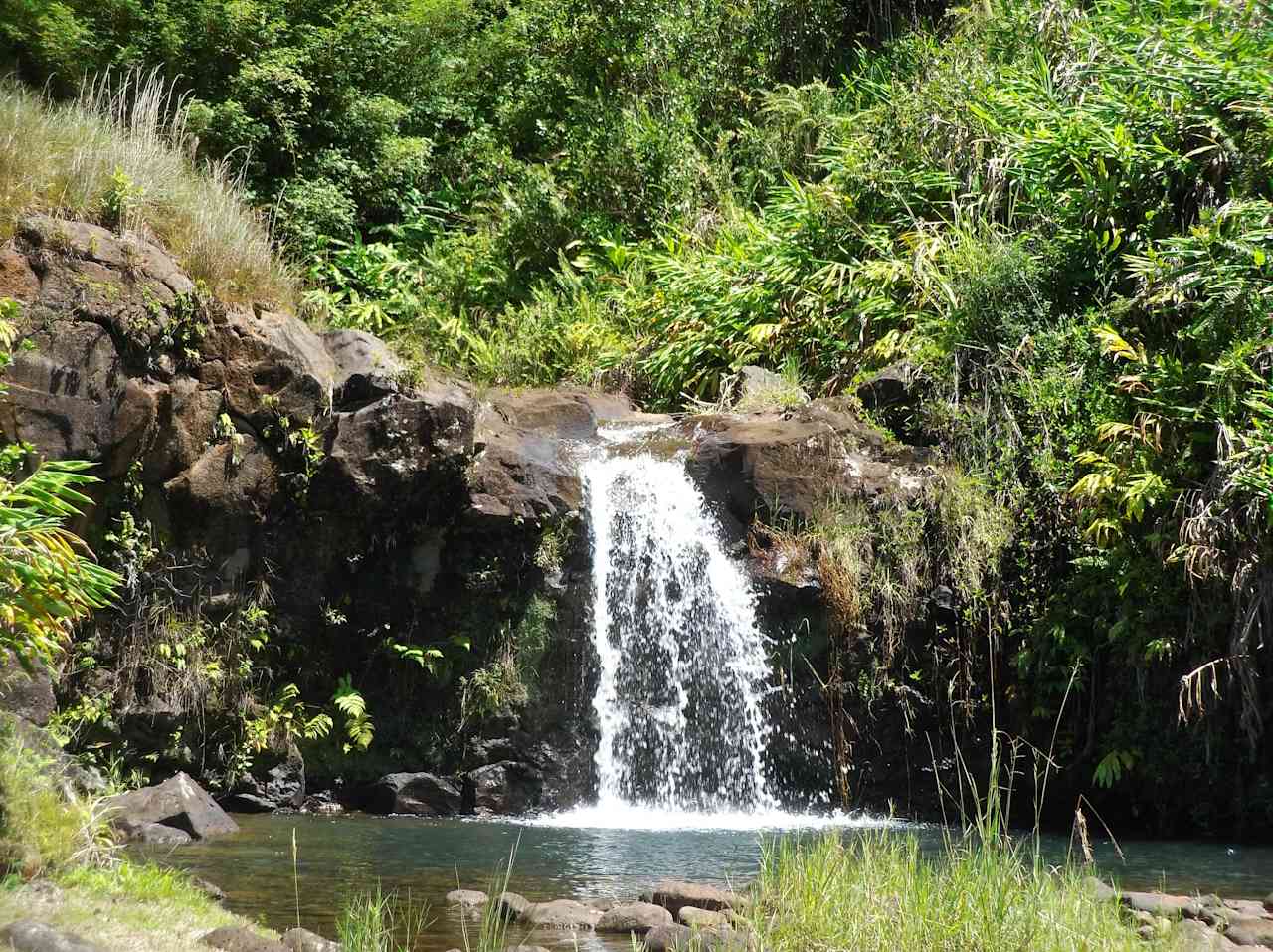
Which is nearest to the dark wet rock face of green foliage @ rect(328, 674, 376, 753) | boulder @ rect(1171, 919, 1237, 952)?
green foliage @ rect(328, 674, 376, 753)

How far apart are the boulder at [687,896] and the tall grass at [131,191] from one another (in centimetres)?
682

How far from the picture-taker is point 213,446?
9969 mm

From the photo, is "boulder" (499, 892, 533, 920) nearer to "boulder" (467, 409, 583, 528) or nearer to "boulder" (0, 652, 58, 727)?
"boulder" (0, 652, 58, 727)

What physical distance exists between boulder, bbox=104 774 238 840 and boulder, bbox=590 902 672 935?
10.7ft

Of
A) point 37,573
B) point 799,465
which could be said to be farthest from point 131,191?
point 799,465

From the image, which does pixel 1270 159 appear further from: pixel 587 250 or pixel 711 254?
pixel 587 250

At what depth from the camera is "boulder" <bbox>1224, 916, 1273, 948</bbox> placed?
19.3ft

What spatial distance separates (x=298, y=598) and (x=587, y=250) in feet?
24.8

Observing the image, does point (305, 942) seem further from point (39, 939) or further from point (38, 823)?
point (38, 823)

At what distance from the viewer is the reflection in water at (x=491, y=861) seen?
6.43m

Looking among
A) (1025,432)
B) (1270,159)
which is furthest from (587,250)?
(1270,159)

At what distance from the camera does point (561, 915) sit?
6.09 meters

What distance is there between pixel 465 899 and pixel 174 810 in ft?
8.65

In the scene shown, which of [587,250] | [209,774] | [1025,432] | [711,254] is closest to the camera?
[209,774]
